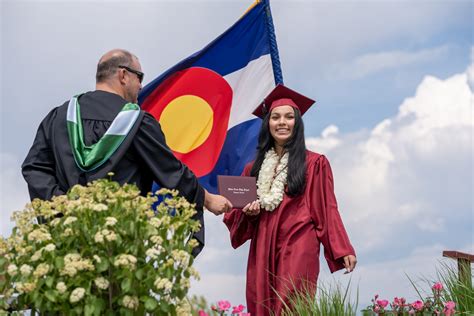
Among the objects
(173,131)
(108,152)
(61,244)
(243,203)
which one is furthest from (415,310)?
(173,131)

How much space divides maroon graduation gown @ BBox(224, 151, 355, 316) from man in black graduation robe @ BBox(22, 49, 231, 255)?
0.68m

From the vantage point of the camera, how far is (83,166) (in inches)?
170

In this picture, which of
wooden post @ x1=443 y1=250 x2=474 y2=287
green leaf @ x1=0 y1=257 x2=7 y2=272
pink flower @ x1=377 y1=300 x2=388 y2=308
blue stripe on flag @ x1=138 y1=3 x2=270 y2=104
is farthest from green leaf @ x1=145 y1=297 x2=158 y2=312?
blue stripe on flag @ x1=138 y1=3 x2=270 y2=104

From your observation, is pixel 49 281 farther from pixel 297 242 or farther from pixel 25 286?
pixel 297 242

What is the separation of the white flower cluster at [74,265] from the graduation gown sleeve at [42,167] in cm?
114

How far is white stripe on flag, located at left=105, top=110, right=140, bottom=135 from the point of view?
4.35 meters

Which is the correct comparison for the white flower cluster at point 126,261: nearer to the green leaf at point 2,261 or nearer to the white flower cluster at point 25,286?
the white flower cluster at point 25,286

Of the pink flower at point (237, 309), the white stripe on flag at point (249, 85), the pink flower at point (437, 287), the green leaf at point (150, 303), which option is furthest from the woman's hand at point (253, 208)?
the white stripe on flag at point (249, 85)

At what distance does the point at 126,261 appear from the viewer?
323 centimetres

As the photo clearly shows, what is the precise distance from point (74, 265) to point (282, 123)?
254cm

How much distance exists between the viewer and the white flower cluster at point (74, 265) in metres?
3.25

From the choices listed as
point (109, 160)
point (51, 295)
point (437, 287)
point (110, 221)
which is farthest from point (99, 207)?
point (437, 287)

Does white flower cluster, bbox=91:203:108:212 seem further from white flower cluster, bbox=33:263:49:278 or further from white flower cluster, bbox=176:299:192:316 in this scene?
white flower cluster, bbox=176:299:192:316

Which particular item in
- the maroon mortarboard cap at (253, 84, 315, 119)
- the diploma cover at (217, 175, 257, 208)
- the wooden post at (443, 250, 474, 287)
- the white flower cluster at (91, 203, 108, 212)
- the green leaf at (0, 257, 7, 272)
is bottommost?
the green leaf at (0, 257, 7, 272)
